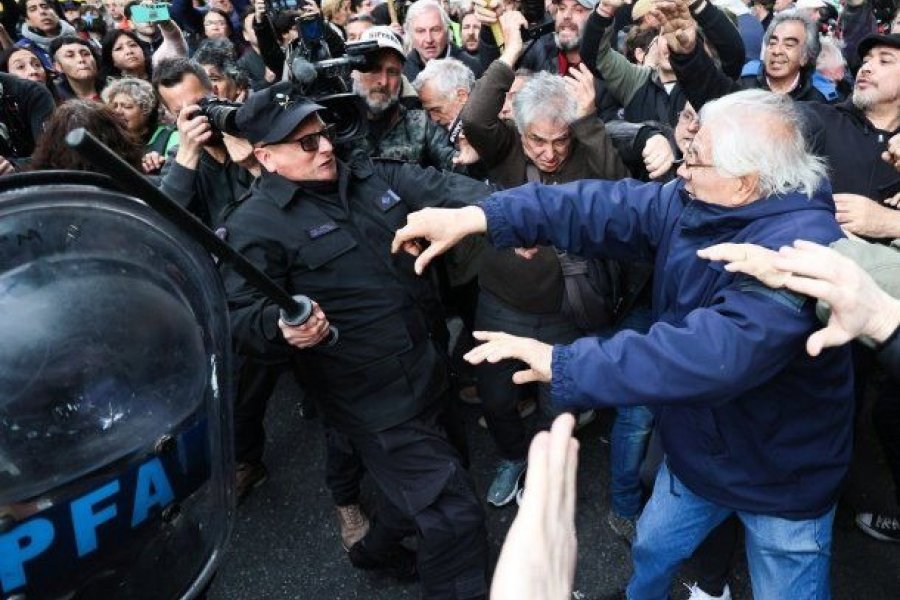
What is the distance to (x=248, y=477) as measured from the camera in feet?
11.1

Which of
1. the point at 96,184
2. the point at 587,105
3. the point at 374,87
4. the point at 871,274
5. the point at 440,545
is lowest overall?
the point at 440,545

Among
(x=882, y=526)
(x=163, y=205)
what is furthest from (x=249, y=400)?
(x=882, y=526)

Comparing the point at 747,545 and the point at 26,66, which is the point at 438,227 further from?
the point at 26,66

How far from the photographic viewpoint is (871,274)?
1563mm

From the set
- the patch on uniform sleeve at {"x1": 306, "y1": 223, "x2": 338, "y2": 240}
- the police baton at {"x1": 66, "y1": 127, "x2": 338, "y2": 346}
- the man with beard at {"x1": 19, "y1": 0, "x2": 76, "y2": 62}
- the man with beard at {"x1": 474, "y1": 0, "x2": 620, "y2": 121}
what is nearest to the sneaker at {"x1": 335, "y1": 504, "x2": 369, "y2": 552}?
the patch on uniform sleeve at {"x1": 306, "y1": 223, "x2": 338, "y2": 240}

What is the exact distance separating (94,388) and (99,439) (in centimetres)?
7

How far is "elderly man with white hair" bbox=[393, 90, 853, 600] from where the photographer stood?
151cm

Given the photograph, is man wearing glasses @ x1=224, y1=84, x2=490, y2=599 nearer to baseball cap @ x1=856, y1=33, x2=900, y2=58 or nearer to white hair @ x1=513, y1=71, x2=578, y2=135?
white hair @ x1=513, y1=71, x2=578, y2=135

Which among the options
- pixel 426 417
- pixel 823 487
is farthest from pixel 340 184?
pixel 823 487

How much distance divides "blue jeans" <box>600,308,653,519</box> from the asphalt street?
183 mm

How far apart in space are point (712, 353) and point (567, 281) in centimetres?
137

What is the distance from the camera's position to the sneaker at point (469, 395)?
3.99 metres

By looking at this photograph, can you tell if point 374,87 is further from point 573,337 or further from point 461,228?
point 461,228

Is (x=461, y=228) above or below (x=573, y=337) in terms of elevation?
above
